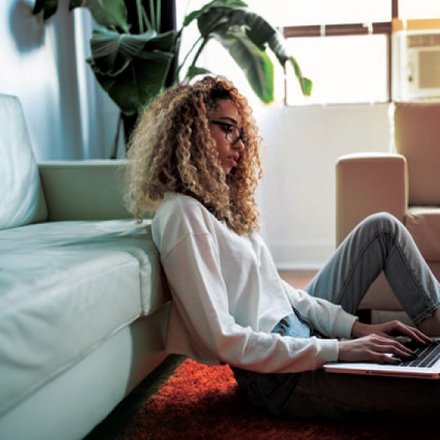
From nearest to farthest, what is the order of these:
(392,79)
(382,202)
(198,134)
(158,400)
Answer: (198,134) < (158,400) < (382,202) < (392,79)

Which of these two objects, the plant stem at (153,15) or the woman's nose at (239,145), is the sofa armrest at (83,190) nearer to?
the woman's nose at (239,145)

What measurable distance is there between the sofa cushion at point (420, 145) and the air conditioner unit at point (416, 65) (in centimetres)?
85

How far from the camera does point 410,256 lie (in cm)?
153

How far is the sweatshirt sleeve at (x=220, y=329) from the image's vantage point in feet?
3.90

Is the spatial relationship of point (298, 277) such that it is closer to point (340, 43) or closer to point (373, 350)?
point (340, 43)

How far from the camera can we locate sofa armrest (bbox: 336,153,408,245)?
7.40 feet

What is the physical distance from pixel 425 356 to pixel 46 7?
84.2 inches

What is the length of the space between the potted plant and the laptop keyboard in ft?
4.87

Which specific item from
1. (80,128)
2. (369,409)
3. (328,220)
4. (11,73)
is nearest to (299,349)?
(369,409)

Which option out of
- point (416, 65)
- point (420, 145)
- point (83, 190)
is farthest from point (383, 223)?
point (416, 65)

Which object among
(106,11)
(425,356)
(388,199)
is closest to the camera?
(425,356)

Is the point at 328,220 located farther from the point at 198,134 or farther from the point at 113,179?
the point at 198,134

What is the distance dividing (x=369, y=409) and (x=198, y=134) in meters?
0.65

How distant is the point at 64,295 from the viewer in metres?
0.96
